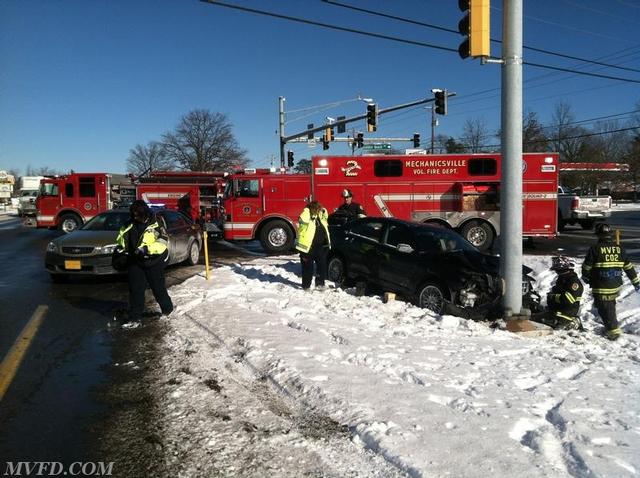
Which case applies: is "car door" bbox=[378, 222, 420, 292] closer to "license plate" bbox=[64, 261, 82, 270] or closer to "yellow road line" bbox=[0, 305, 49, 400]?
"yellow road line" bbox=[0, 305, 49, 400]

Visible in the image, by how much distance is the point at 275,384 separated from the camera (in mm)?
4891

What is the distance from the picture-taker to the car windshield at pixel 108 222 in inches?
465

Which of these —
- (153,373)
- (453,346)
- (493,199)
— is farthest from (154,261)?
(493,199)

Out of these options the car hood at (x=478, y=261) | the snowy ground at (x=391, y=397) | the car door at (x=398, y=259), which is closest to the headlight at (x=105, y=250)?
the snowy ground at (x=391, y=397)

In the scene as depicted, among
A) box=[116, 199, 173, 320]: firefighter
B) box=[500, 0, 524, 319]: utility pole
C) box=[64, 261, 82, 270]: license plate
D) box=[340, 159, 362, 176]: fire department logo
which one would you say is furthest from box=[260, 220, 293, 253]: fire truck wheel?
box=[500, 0, 524, 319]: utility pole

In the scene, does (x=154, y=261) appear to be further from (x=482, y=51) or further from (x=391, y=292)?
(x=482, y=51)

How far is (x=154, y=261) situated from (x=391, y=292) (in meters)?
3.75

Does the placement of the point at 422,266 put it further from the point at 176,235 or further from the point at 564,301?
the point at 176,235

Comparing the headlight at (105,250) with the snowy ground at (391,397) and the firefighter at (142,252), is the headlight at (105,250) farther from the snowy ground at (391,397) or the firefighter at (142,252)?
the snowy ground at (391,397)

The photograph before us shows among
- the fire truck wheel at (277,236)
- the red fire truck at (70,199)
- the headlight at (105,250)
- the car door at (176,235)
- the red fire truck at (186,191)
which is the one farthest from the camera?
the red fire truck at (186,191)

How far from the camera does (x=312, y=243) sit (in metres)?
9.55

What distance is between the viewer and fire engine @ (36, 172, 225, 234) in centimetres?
2409

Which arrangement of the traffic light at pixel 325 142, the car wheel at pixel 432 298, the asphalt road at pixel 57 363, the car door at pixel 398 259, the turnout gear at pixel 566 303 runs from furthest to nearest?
the traffic light at pixel 325 142 < the car door at pixel 398 259 < the car wheel at pixel 432 298 < the turnout gear at pixel 566 303 < the asphalt road at pixel 57 363

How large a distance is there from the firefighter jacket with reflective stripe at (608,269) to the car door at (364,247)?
11.0 ft
